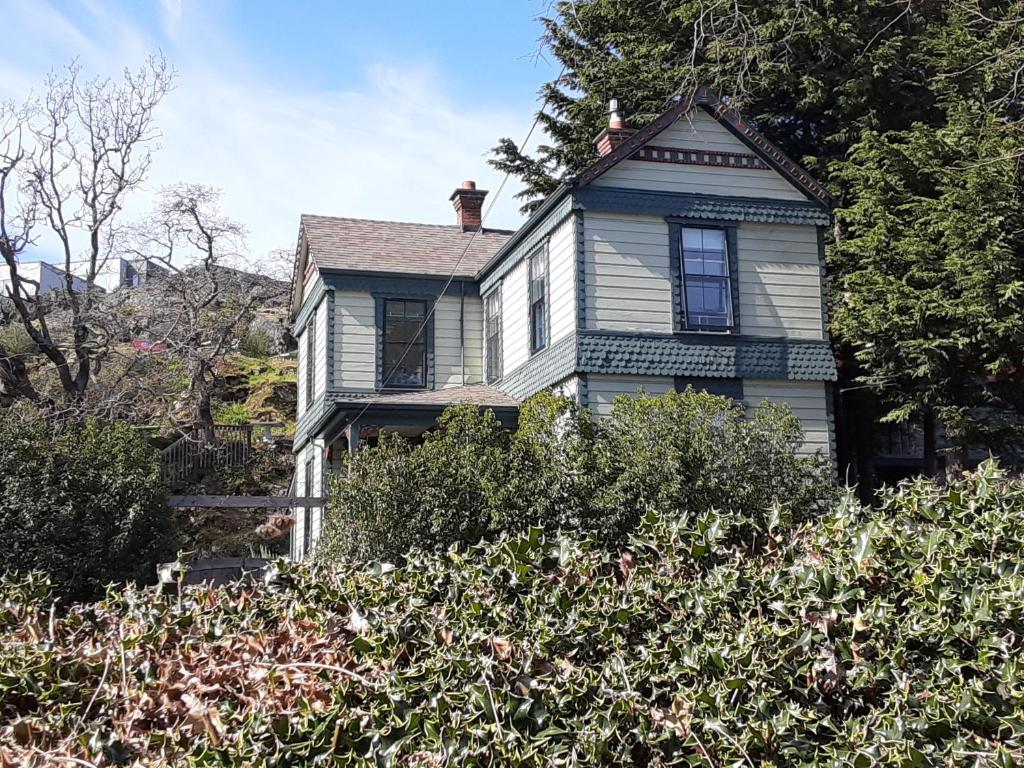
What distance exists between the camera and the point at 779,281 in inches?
675

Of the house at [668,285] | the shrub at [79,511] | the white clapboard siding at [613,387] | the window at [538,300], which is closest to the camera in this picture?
the shrub at [79,511]

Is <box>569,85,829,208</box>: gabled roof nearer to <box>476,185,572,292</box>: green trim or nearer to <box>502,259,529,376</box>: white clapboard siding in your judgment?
<box>476,185,572,292</box>: green trim

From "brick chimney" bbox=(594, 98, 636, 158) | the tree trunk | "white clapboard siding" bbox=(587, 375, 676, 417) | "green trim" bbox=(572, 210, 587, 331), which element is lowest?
the tree trunk

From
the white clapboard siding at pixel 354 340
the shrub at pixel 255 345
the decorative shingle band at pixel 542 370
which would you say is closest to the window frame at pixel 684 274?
the decorative shingle band at pixel 542 370

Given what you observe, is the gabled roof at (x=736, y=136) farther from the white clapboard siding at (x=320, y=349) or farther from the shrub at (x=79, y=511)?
the shrub at (x=79, y=511)

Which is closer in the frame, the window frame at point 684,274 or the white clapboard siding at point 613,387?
the white clapboard siding at point 613,387

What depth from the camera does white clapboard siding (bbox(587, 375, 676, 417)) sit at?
15852 millimetres

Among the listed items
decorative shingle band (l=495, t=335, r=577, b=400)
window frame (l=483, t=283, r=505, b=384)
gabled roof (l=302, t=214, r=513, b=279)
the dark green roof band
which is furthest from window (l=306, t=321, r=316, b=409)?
the dark green roof band

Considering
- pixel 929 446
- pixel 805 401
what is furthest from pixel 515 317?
pixel 929 446

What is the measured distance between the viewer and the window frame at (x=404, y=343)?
20125 mm

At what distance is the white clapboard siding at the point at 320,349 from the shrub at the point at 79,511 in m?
7.22

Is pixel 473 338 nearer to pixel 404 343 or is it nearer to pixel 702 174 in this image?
pixel 404 343

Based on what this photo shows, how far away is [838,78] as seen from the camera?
21.3 meters

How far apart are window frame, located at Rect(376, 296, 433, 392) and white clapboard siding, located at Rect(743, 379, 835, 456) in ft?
20.9
